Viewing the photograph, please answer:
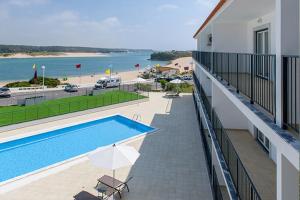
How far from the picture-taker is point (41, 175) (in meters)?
11.9

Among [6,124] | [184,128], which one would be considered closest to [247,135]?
[184,128]

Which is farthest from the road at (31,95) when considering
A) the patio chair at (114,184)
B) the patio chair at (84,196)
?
the patio chair at (84,196)

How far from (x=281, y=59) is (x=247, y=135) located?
26.8ft

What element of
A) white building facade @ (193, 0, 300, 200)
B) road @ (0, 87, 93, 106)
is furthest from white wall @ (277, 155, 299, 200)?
road @ (0, 87, 93, 106)

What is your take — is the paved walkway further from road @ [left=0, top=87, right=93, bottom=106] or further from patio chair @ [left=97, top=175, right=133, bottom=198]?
road @ [left=0, top=87, right=93, bottom=106]

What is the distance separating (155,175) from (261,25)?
7.25 meters

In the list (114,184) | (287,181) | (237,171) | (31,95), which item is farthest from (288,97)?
(31,95)

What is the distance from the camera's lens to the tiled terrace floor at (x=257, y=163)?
664 cm

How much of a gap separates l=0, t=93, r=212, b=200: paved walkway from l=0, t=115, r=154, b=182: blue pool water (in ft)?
6.46

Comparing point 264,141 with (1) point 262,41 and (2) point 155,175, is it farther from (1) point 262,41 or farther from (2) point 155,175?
(2) point 155,175

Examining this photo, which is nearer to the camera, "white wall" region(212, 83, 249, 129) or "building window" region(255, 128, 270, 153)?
"building window" region(255, 128, 270, 153)

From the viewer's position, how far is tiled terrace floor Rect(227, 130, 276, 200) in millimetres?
6637

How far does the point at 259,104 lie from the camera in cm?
Answer: 502

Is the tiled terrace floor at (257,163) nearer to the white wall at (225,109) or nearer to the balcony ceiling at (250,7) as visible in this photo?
the white wall at (225,109)
